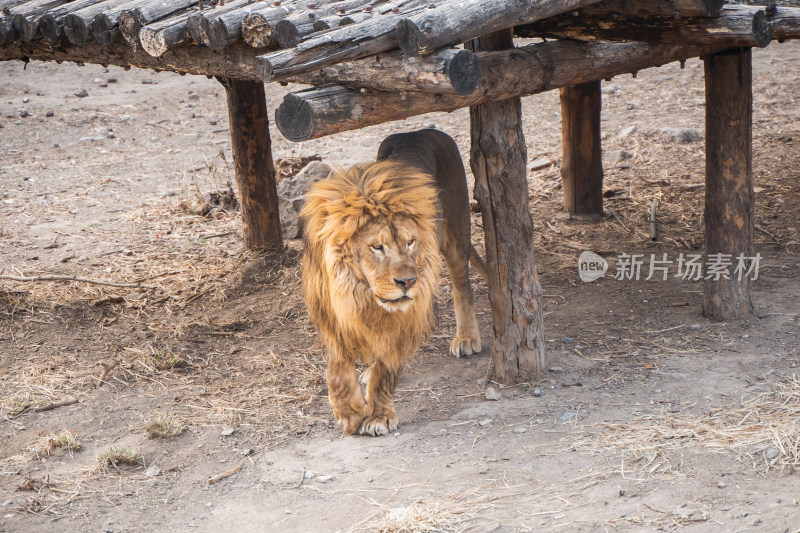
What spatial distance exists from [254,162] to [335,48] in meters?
4.35

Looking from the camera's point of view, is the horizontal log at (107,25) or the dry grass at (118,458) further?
the horizontal log at (107,25)

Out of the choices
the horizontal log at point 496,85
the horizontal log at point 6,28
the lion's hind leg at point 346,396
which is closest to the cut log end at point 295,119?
the horizontal log at point 496,85

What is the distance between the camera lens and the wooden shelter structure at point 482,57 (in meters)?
4.34

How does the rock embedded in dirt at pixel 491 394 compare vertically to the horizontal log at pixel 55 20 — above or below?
below

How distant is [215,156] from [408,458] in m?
8.13

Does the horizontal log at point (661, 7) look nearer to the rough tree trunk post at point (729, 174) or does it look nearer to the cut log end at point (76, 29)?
the rough tree trunk post at point (729, 174)

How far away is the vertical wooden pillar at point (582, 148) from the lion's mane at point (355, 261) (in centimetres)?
428

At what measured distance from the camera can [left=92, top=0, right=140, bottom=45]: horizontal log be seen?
5547 mm

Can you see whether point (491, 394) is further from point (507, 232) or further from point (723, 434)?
point (723, 434)

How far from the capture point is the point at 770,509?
4102 mm

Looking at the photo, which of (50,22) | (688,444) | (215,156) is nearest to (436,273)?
(688,444)

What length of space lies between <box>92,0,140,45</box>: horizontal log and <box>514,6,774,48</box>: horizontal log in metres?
2.60

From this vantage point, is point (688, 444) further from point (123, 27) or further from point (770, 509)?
A: point (123, 27)

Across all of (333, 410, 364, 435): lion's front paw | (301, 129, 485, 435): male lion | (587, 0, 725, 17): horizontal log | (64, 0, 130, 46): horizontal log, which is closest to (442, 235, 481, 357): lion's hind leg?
(301, 129, 485, 435): male lion
